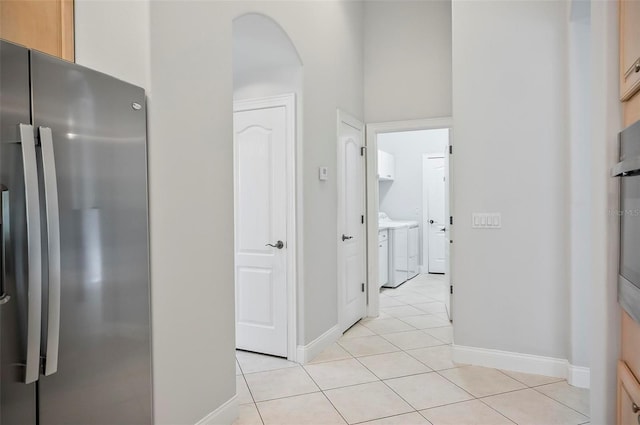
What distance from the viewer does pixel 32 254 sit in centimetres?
125

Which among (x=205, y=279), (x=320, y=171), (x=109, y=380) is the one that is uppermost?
(x=320, y=171)

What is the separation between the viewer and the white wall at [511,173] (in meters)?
2.96

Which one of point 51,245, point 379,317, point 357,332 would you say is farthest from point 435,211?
point 51,245

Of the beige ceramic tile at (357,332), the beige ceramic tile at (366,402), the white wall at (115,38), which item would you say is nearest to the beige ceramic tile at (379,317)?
the beige ceramic tile at (357,332)

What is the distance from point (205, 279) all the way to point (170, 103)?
897 millimetres

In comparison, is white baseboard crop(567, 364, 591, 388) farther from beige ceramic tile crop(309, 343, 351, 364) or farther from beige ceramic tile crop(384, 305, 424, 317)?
beige ceramic tile crop(384, 305, 424, 317)

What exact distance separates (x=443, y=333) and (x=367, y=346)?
84cm

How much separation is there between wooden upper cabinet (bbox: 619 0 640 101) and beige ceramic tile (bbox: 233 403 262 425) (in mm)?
2336

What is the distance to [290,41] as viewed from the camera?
9.83 ft

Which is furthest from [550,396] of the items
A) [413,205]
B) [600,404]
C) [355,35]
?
[413,205]

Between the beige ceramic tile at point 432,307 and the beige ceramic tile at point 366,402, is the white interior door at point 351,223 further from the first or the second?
the beige ceramic tile at point 366,402

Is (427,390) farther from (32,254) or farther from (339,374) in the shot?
(32,254)

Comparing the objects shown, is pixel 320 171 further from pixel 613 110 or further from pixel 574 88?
pixel 613 110

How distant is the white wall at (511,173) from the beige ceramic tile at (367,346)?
0.63 m
